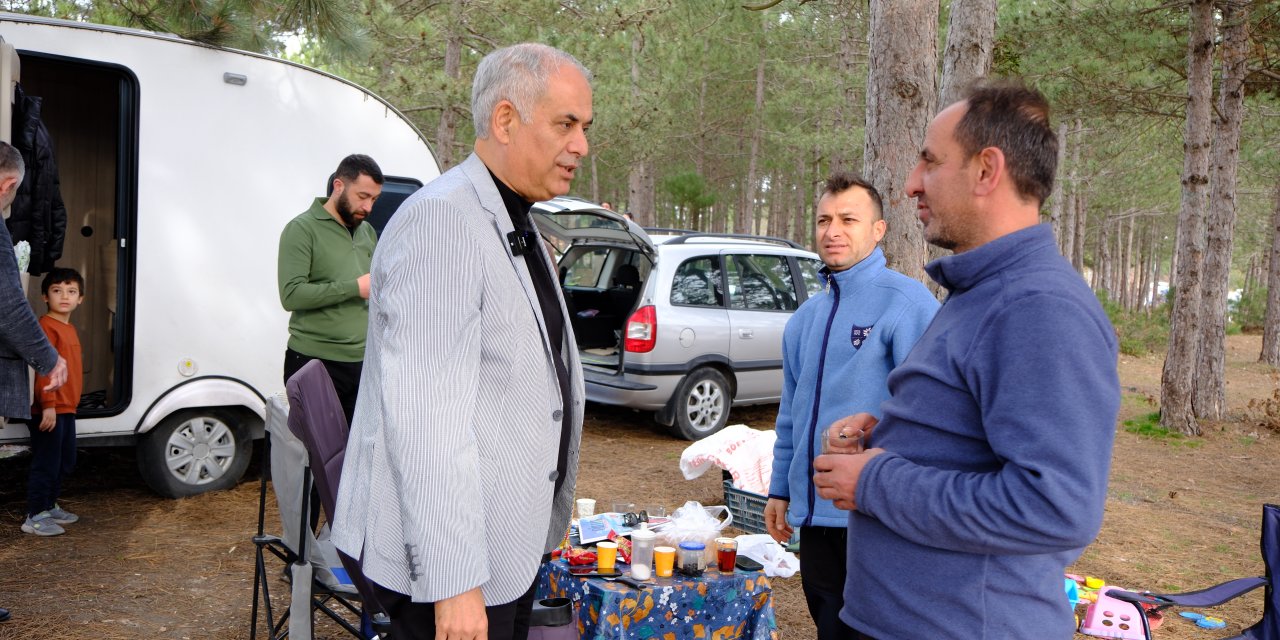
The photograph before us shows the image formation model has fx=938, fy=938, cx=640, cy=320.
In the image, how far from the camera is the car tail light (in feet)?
25.9

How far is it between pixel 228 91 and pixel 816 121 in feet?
76.6

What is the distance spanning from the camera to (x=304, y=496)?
3.40m

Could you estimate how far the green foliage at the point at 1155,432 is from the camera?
9.80 meters

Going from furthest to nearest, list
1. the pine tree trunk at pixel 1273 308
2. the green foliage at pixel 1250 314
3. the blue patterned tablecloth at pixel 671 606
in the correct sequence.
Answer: the green foliage at pixel 1250 314 < the pine tree trunk at pixel 1273 308 < the blue patterned tablecloth at pixel 671 606

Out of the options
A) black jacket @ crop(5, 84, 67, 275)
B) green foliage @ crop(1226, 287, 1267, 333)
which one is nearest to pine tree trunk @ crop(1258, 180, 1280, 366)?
green foliage @ crop(1226, 287, 1267, 333)

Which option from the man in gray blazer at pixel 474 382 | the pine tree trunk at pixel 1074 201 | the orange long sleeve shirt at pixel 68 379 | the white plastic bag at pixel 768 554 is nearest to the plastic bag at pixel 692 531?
the white plastic bag at pixel 768 554

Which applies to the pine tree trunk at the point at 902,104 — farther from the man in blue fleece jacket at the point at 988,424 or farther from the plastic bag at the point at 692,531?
the man in blue fleece jacket at the point at 988,424

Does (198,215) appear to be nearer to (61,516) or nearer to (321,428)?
(61,516)

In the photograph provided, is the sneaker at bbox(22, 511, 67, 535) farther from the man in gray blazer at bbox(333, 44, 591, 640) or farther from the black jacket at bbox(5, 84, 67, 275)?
the man in gray blazer at bbox(333, 44, 591, 640)

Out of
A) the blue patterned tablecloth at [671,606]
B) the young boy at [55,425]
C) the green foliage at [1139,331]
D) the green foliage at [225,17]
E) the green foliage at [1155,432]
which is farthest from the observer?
the green foliage at [1139,331]

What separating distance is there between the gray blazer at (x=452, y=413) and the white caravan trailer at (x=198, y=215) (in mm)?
4369

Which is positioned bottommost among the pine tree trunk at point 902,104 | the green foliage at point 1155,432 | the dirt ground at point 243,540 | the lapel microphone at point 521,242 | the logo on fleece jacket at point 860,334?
the dirt ground at point 243,540

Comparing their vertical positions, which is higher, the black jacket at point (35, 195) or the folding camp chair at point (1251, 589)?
the black jacket at point (35, 195)

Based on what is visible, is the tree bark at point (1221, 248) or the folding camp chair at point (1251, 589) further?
the tree bark at point (1221, 248)
